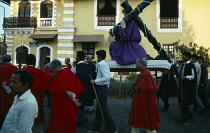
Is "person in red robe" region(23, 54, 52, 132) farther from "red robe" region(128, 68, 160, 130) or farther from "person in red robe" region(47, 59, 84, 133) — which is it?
"red robe" region(128, 68, 160, 130)

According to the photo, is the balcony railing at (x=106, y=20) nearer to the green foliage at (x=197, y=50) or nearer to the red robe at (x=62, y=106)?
the green foliage at (x=197, y=50)

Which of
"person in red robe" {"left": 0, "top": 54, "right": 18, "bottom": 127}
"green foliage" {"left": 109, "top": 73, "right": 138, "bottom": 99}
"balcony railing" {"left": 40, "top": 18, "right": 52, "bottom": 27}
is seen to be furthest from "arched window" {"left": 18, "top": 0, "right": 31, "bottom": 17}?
"person in red robe" {"left": 0, "top": 54, "right": 18, "bottom": 127}

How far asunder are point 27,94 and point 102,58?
3.09 m

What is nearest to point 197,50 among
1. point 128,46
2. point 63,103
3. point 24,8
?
point 128,46

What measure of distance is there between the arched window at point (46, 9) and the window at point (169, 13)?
9.86 metres

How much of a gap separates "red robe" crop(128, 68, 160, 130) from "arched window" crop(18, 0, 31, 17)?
18380 millimetres

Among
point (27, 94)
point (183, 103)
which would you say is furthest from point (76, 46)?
point (27, 94)

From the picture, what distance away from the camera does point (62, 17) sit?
1981 cm

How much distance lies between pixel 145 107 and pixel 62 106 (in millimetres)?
1649

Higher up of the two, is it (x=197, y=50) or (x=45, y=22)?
(x=45, y=22)

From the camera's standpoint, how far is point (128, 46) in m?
5.66

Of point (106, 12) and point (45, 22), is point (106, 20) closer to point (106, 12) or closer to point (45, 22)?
point (106, 12)

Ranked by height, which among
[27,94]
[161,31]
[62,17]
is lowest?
[27,94]

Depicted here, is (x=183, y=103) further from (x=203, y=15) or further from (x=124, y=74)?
(x=203, y=15)
